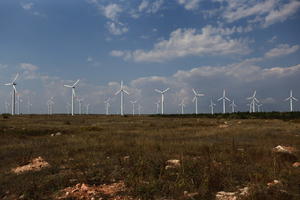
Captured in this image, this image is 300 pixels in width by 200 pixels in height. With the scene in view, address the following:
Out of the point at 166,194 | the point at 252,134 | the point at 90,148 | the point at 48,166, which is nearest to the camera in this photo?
the point at 166,194

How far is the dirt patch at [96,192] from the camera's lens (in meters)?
8.46

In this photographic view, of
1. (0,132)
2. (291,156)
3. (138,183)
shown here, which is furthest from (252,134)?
(0,132)

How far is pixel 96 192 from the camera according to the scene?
29.0ft

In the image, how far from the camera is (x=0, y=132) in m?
A: 27.5

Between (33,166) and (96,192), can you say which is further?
(33,166)

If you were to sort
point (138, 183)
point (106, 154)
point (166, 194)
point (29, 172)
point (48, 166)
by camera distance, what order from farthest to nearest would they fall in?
point (106, 154)
point (48, 166)
point (29, 172)
point (138, 183)
point (166, 194)

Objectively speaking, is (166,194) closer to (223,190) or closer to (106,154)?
(223,190)

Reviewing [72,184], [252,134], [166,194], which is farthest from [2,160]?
[252,134]

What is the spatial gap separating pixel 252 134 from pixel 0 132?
22066mm

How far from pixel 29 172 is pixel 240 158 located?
28.6 ft

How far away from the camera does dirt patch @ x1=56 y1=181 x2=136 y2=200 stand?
27.8 ft

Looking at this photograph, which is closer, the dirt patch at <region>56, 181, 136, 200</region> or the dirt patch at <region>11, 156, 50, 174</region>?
the dirt patch at <region>56, 181, 136, 200</region>

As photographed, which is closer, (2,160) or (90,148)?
(2,160)

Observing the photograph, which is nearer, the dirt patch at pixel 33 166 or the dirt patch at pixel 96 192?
the dirt patch at pixel 96 192
